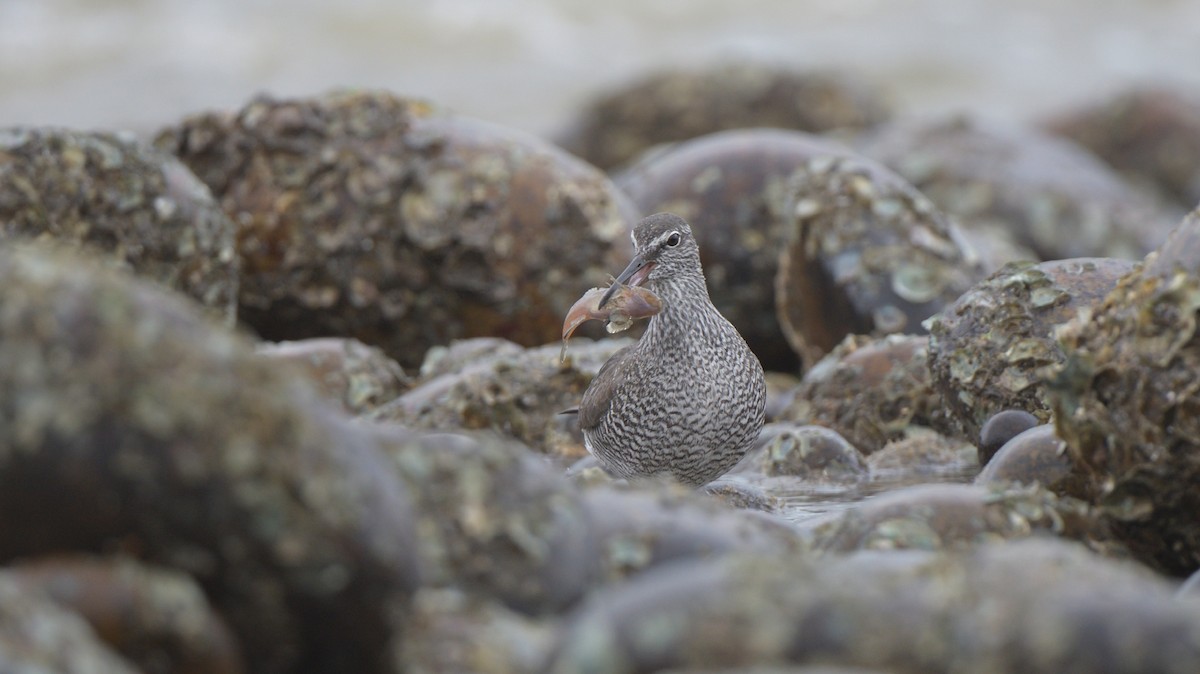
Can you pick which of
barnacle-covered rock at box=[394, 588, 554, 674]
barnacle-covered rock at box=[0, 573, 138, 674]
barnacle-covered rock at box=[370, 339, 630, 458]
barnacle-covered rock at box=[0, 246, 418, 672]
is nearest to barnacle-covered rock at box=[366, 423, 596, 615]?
barnacle-covered rock at box=[394, 588, 554, 674]

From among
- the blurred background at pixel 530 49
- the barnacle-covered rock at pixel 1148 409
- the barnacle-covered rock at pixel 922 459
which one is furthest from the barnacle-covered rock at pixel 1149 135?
the barnacle-covered rock at pixel 1148 409

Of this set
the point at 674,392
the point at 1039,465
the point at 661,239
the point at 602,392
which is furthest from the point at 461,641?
the point at 661,239

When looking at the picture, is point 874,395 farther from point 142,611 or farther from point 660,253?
point 142,611

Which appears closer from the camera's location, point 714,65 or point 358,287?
point 358,287

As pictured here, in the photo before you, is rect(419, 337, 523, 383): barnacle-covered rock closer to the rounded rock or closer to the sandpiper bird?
the sandpiper bird

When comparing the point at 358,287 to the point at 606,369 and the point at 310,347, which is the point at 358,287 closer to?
the point at 310,347

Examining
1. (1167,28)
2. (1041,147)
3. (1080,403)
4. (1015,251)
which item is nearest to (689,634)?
(1080,403)
